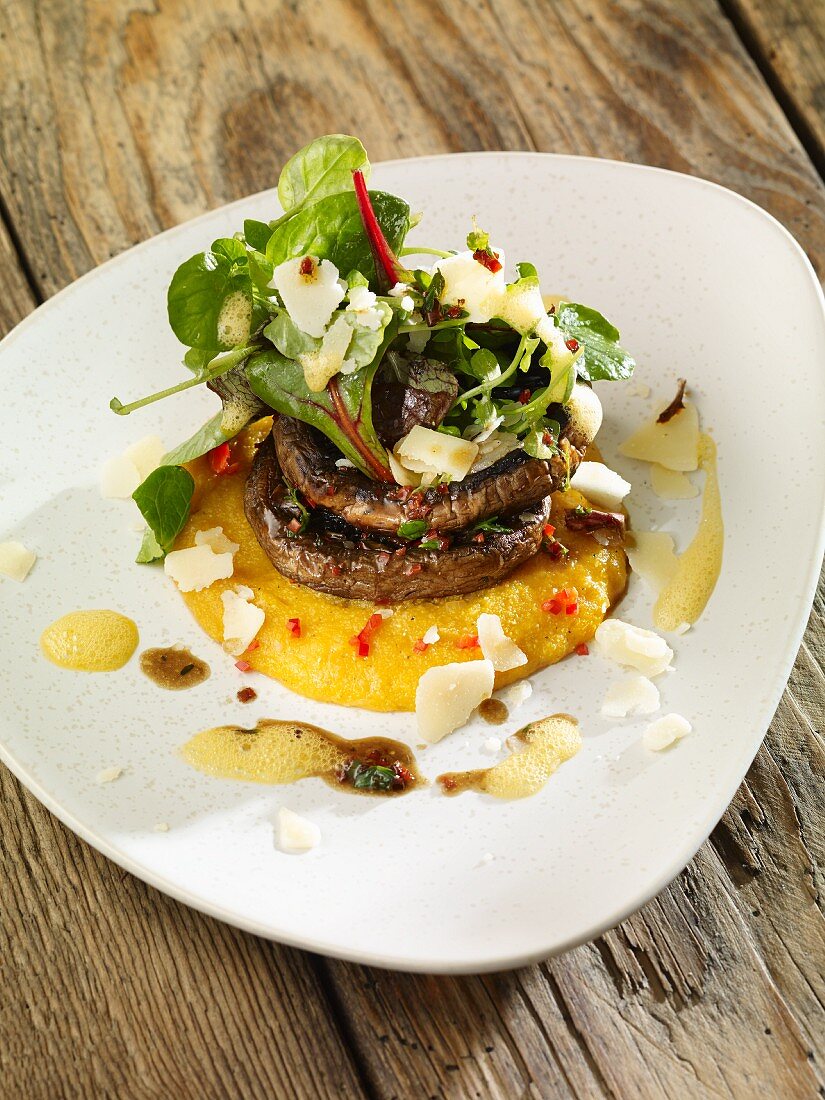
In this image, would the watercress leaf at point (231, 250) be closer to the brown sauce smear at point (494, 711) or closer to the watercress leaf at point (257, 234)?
the watercress leaf at point (257, 234)

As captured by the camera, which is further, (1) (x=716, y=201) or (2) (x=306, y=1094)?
(1) (x=716, y=201)

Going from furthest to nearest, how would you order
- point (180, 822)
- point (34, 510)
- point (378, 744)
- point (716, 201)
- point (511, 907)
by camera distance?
point (716, 201)
point (34, 510)
point (378, 744)
point (180, 822)
point (511, 907)

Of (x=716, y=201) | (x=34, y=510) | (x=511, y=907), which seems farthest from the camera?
(x=716, y=201)

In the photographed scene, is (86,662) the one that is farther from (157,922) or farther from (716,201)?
(716,201)

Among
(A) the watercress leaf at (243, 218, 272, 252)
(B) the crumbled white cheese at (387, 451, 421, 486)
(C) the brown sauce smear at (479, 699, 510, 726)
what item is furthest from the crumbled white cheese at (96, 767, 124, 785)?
(A) the watercress leaf at (243, 218, 272, 252)

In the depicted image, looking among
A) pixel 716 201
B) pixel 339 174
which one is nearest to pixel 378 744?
pixel 339 174

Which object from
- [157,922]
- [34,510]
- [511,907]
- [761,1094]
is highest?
[34,510]

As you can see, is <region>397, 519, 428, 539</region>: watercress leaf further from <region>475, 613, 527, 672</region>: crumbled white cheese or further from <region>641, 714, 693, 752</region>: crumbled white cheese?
<region>641, 714, 693, 752</region>: crumbled white cheese

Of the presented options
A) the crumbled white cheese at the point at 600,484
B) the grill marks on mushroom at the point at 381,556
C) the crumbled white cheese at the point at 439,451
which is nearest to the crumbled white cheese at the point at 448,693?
the grill marks on mushroom at the point at 381,556
